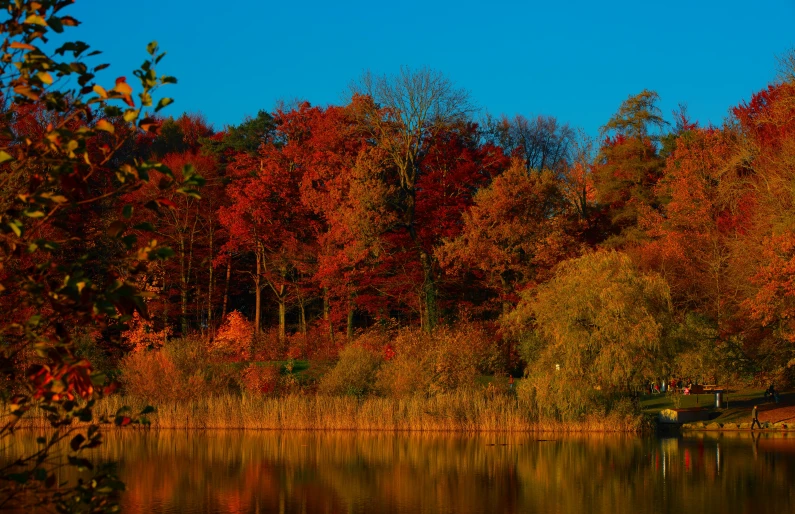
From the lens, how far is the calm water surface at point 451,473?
709 inches

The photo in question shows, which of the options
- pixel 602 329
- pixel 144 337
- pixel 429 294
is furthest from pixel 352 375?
pixel 144 337

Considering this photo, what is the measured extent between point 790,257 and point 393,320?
1673 centimetres

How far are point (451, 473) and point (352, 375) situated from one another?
37.2 feet

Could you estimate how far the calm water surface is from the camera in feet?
59.1

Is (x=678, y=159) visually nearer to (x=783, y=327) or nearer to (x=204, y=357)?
(x=783, y=327)

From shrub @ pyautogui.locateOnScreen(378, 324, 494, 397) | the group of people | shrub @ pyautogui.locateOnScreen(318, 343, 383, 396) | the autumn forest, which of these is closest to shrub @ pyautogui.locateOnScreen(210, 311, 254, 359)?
the autumn forest

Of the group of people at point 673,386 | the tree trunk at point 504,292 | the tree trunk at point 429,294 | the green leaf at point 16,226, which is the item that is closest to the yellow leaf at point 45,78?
the green leaf at point 16,226

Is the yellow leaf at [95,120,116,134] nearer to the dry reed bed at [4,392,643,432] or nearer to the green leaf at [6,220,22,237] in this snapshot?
the green leaf at [6,220,22,237]

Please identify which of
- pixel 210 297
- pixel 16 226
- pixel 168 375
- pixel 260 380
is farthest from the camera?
pixel 210 297

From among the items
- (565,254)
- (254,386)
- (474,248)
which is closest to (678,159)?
(565,254)

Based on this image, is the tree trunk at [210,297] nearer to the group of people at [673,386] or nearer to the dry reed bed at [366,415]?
the dry reed bed at [366,415]

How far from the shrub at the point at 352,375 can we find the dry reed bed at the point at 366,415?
1429 mm

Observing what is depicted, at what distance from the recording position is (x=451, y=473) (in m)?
21.6

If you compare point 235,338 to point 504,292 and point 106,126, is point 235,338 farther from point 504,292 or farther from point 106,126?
point 106,126
